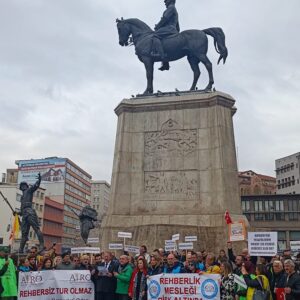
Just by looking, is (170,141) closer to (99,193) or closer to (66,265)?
(66,265)

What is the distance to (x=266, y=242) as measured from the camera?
1159 cm

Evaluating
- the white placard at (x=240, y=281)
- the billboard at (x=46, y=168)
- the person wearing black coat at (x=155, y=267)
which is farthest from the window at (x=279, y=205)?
the white placard at (x=240, y=281)

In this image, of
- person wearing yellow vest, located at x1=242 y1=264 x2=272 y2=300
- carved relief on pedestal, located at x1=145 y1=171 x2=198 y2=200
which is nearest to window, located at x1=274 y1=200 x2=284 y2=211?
carved relief on pedestal, located at x1=145 y1=171 x2=198 y2=200

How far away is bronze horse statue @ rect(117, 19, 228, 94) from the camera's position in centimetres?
2266

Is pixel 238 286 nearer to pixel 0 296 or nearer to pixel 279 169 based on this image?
pixel 0 296

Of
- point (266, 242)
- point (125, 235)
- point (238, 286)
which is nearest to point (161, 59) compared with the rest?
point (125, 235)

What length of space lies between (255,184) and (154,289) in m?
118

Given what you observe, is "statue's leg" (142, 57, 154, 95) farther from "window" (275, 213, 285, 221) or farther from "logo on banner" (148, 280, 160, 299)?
"window" (275, 213, 285, 221)

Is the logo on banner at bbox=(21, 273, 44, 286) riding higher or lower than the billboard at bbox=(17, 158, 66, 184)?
lower

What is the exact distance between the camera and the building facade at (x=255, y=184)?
121188 millimetres

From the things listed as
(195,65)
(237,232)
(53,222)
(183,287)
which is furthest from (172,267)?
(53,222)

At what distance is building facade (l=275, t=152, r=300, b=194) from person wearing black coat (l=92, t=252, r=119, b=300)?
97329 mm

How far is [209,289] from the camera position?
32.0 ft

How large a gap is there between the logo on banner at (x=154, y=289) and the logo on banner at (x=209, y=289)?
962 millimetres
